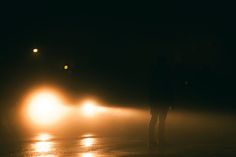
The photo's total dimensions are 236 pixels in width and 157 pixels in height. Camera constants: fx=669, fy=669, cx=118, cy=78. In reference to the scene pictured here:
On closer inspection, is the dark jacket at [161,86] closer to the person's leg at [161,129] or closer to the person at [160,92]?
the person at [160,92]

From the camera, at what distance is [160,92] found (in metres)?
14.3

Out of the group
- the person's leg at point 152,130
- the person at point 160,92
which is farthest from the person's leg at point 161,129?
the person's leg at point 152,130

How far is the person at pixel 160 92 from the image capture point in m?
14.2

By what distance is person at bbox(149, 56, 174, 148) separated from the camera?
14.2 m

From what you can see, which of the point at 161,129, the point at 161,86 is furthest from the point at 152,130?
the point at 161,86

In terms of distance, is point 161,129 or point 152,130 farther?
point 161,129

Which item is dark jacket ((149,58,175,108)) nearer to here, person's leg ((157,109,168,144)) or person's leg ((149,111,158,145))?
person's leg ((157,109,168,144))

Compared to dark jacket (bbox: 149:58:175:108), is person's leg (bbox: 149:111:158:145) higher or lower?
lower

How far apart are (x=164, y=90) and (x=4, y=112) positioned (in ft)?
44.3

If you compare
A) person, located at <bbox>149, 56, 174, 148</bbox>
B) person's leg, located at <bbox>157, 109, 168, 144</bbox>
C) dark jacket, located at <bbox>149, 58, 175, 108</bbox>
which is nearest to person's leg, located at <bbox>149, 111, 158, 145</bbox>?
person, located at <bbox>149, 56, 174, 148</bbox>

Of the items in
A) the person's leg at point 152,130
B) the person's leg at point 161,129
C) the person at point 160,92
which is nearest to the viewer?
the person's leg at point 152,130

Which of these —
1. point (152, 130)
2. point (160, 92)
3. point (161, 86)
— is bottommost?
point (152, 130)

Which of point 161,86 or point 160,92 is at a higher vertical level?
point 161,86

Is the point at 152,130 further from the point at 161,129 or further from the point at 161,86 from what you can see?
the point at 161,86
